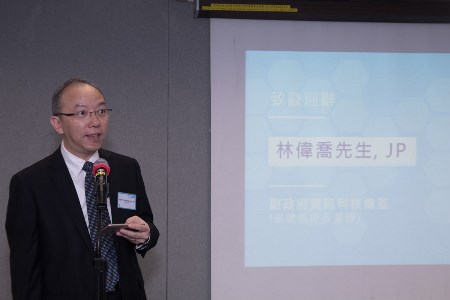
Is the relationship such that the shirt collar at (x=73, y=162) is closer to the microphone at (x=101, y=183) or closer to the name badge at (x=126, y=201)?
the name badge at (x=126, y=201)

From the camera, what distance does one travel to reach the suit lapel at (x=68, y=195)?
7.22 feet

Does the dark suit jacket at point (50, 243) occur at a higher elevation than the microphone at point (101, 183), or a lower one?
lower

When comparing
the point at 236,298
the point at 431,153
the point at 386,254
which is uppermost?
the point at 431,153

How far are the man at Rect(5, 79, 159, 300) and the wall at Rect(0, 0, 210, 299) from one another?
150 cm

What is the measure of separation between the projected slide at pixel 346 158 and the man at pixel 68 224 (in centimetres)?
165

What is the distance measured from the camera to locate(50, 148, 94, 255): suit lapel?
7.22 ft

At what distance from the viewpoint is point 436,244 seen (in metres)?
3.92

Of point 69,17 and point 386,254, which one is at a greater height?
point 69,17

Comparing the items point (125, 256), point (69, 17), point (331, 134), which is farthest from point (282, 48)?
point (125, 256)

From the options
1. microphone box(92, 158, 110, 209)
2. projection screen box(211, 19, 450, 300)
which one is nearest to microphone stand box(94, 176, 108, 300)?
microphone box(92, 158, 110, 209)

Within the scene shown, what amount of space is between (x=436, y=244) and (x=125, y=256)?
101 inches

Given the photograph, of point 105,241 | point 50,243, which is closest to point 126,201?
point 105,241

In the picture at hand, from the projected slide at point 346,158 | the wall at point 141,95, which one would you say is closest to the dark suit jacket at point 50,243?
the wall at point 141,95

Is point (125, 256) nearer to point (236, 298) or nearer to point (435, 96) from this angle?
point (236, 298)
